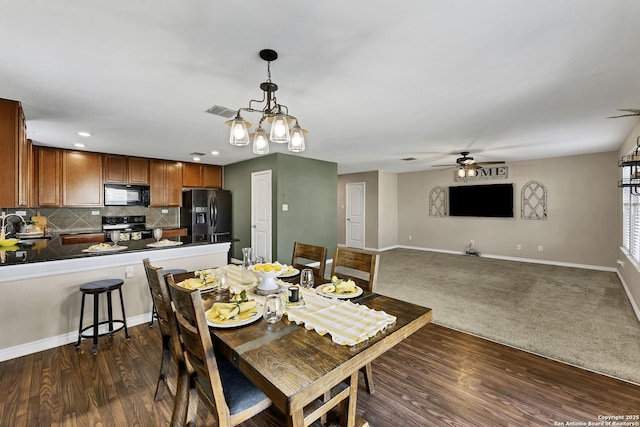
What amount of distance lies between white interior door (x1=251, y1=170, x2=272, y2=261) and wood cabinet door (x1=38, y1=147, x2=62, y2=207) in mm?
3156

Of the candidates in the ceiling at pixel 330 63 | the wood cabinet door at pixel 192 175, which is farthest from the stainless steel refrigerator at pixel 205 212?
the ceiling at pixel 330 63

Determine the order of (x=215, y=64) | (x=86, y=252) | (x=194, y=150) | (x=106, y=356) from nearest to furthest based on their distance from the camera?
(x=215, y=64) < (x=106, y=356) < (x=86, y=252) < (x=194, y=150)

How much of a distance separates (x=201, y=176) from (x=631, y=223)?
754 centimetres

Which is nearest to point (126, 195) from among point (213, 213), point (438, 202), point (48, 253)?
point (213, 213)

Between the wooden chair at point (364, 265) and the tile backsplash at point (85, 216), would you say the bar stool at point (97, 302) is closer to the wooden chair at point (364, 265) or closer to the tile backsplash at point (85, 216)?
the wooden chair at point (364, 265)

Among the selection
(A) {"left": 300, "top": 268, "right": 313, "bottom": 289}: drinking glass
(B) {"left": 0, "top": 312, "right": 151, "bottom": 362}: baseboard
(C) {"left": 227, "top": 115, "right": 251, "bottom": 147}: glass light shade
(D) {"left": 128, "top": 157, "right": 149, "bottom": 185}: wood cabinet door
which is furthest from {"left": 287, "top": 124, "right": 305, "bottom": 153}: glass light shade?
(D) {"left": 128, "top": 157, "right": 149, "bottom": 185}: wood cabinet door

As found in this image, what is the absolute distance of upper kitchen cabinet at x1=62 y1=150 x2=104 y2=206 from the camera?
470 cm

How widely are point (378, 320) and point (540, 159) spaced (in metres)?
6.68

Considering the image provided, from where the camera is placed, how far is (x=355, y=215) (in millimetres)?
8422

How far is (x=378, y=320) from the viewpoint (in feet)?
4.60

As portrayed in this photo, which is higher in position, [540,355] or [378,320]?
[378,320]

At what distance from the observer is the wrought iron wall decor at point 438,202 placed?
7.56 m

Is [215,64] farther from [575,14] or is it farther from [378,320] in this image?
[575,14]

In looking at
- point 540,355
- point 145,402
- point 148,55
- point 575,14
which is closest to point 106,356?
point 145,402
